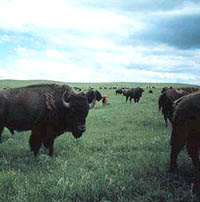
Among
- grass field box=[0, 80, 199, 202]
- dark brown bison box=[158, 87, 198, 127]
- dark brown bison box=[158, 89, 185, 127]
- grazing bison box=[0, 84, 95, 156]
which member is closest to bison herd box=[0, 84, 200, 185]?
grazing bison box=[0, 84, 95, 156]

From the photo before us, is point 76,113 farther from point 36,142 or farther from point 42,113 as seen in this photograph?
point 36,142

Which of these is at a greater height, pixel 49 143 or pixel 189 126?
pixel 189 126

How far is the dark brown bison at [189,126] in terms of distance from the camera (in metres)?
5.91

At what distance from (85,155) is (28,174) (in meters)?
2.32

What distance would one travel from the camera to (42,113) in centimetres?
897

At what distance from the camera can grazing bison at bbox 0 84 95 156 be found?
29.1 ft

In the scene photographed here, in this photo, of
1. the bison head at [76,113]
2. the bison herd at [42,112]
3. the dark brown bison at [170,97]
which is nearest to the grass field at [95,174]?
the bison herd at [42,112]

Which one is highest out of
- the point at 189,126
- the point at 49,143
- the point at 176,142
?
the point at 189,126

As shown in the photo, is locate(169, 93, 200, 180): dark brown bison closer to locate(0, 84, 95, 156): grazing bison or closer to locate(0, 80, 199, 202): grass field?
locate(0, 80, 199, 202): grass field

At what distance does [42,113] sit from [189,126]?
4.75m

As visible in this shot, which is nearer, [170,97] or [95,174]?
[95,174]

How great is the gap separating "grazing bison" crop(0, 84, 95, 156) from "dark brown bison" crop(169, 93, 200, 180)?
11.0 feet

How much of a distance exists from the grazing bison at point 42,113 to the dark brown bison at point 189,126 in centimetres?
337

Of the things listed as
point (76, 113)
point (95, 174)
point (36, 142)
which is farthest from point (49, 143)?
point (95, 174)
